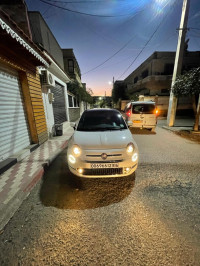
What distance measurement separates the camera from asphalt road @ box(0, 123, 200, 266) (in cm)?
147

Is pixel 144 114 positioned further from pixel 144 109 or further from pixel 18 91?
pixel 18 91

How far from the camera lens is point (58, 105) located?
8.03 meters

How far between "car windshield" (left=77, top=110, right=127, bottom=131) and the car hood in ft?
0.94

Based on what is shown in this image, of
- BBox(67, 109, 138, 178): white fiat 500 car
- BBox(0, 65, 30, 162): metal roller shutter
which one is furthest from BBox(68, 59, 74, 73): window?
BBox(67, 109, 138, 178): white fiat 500 car

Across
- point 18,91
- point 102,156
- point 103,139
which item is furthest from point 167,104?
point 18,91

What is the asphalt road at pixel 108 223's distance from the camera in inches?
57.7

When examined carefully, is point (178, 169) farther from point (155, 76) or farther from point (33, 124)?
point (155, 76)

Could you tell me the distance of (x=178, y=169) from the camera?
11.2 ft

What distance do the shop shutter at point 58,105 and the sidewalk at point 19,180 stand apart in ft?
12.2

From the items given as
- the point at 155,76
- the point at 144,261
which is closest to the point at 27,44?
the point at 144,261

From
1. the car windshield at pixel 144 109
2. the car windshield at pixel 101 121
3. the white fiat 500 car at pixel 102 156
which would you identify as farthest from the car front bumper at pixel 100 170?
the car windshield at pixel 144 109

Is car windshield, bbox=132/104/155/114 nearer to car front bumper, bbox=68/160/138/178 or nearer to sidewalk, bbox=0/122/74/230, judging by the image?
sidewalk, bbox=0/122/74/230

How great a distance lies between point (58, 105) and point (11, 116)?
440 centimetres

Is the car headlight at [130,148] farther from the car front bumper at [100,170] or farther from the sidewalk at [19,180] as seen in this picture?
the sidewalk at [19,180]
